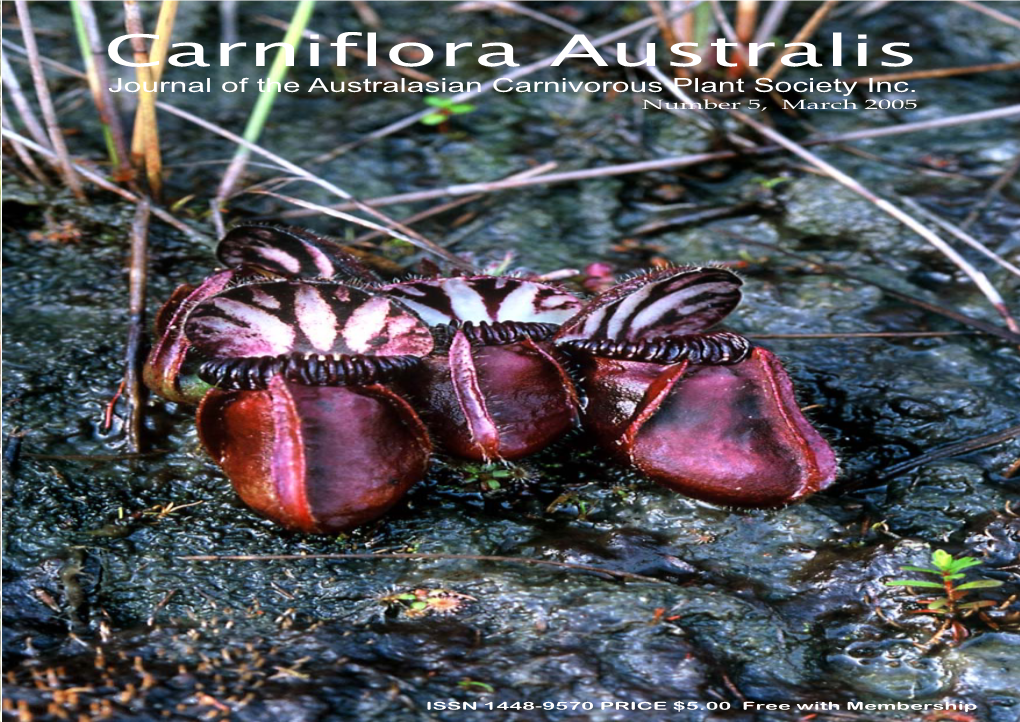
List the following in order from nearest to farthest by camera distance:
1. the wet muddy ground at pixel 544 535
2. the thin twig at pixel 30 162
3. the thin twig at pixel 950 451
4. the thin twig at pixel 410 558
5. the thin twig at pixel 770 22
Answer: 1. the wet muddy ground at pixel 544 535
2. the thin twig at pixel 410 558
3. the thin twig at pixel 950 451
4. the thin twig at pixel 30 162
5. the thin twig at pixel 770 22

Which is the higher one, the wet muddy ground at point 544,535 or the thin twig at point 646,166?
the thin twig at point 646,166

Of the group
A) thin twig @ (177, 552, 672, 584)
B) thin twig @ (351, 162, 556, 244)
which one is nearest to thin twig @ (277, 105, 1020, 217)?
thin twig @ (351, 162, 556, 244)

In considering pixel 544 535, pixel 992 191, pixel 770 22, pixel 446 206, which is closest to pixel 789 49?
pixel 770 22

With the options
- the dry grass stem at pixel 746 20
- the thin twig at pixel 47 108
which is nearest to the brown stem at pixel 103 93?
the thin twig at pixel 47 108

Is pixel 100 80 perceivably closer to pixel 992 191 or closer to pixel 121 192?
pixel 121 192

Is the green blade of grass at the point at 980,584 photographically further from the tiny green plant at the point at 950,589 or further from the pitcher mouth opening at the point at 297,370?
the pitcher mouth opening at the point at 297,370

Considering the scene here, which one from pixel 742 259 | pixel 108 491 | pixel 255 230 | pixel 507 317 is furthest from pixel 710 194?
pixel 108 491

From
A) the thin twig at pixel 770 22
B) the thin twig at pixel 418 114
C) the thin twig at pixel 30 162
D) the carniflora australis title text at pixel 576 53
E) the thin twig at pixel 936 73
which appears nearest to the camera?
the thin twig at pixel 30 162
